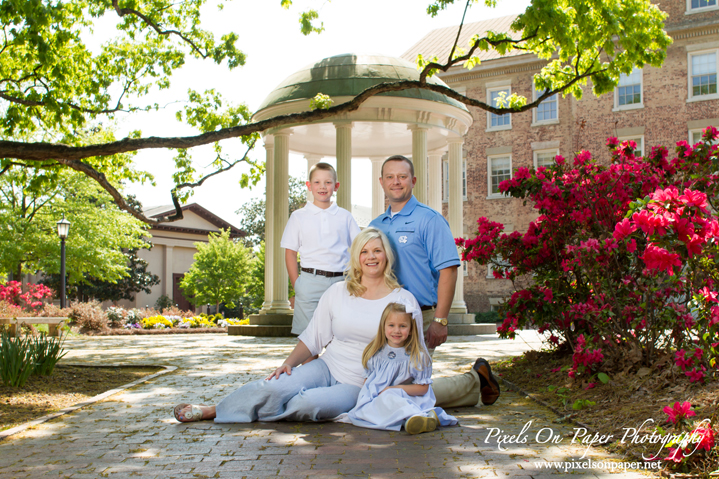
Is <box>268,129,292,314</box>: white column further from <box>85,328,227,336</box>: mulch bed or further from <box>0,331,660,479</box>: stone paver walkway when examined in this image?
<box>0,331,660,479</box>: stone paver walkway

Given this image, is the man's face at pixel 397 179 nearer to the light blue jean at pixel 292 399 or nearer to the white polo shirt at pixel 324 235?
the white polo shirt at pixel 324 235

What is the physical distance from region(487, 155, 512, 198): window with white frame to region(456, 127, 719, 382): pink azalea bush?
2350cm

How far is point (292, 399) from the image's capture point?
5.12m

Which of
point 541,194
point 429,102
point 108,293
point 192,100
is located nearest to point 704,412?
point 541,194

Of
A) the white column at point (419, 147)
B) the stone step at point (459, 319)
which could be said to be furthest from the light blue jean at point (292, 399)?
the stone step at point (459, 319)

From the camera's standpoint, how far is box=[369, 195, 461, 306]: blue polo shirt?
17.3 ft

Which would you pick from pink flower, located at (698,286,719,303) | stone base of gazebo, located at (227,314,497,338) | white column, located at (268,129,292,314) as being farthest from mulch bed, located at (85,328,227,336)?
pink flower, located at (698,286,719,303)

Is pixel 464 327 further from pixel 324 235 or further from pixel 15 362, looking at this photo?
pixel 15 362

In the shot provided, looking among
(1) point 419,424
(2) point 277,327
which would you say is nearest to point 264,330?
(2) point 277,327

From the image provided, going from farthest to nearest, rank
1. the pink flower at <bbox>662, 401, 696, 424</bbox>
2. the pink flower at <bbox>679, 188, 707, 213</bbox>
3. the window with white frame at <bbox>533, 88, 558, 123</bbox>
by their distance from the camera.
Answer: the window with white frame at <bbox>533, 88, 558, 123</bbox>, the pink flower at <bbox>679, 188, 707, 213</bbox>, the pink flower at <bbox>662, 401, 696, 424</bbox>

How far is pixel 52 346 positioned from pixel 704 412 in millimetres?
7149

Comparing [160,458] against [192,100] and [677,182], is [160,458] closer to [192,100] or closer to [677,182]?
[677,182]

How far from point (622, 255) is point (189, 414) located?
4508 millimetres

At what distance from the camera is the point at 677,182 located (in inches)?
277
